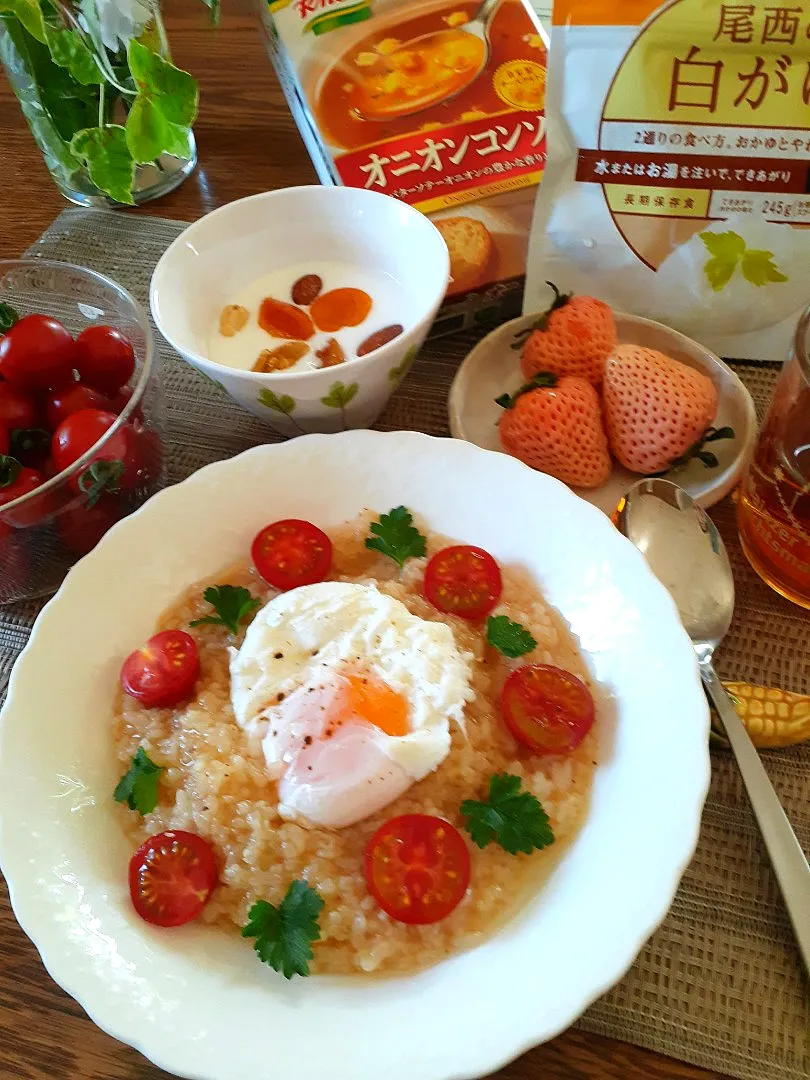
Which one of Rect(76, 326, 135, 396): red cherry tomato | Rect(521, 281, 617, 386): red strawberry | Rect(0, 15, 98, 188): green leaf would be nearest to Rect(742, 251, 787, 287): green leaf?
Rect(521, 281, 617, 386): red strawberry

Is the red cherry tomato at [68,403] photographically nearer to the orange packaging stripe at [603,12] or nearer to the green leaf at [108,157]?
the green leaf at [108,157]

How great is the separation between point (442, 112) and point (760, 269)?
0.83 meters

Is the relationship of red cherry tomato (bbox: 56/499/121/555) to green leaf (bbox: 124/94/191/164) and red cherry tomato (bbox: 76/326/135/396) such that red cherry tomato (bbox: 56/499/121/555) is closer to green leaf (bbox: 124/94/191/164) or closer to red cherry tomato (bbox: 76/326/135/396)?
red cherry tomato (bbox: 76/326/135/396)

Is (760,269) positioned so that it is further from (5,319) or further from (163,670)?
(5,319)

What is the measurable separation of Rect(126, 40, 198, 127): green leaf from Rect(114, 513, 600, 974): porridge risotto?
972 millimetres

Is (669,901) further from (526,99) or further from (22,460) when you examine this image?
(526,99)

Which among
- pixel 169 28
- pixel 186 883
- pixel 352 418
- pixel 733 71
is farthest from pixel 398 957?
pixel 169 28

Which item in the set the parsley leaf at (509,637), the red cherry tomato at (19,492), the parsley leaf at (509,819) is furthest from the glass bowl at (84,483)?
the parsley leaf at (509,819)

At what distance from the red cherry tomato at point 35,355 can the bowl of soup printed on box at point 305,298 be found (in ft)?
0.60

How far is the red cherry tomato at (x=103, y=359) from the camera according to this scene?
1.54 metres

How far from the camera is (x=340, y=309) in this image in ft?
5.54

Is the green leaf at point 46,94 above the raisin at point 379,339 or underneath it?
above

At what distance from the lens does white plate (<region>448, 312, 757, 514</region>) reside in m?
1.58

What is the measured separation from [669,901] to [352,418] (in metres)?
1.01
